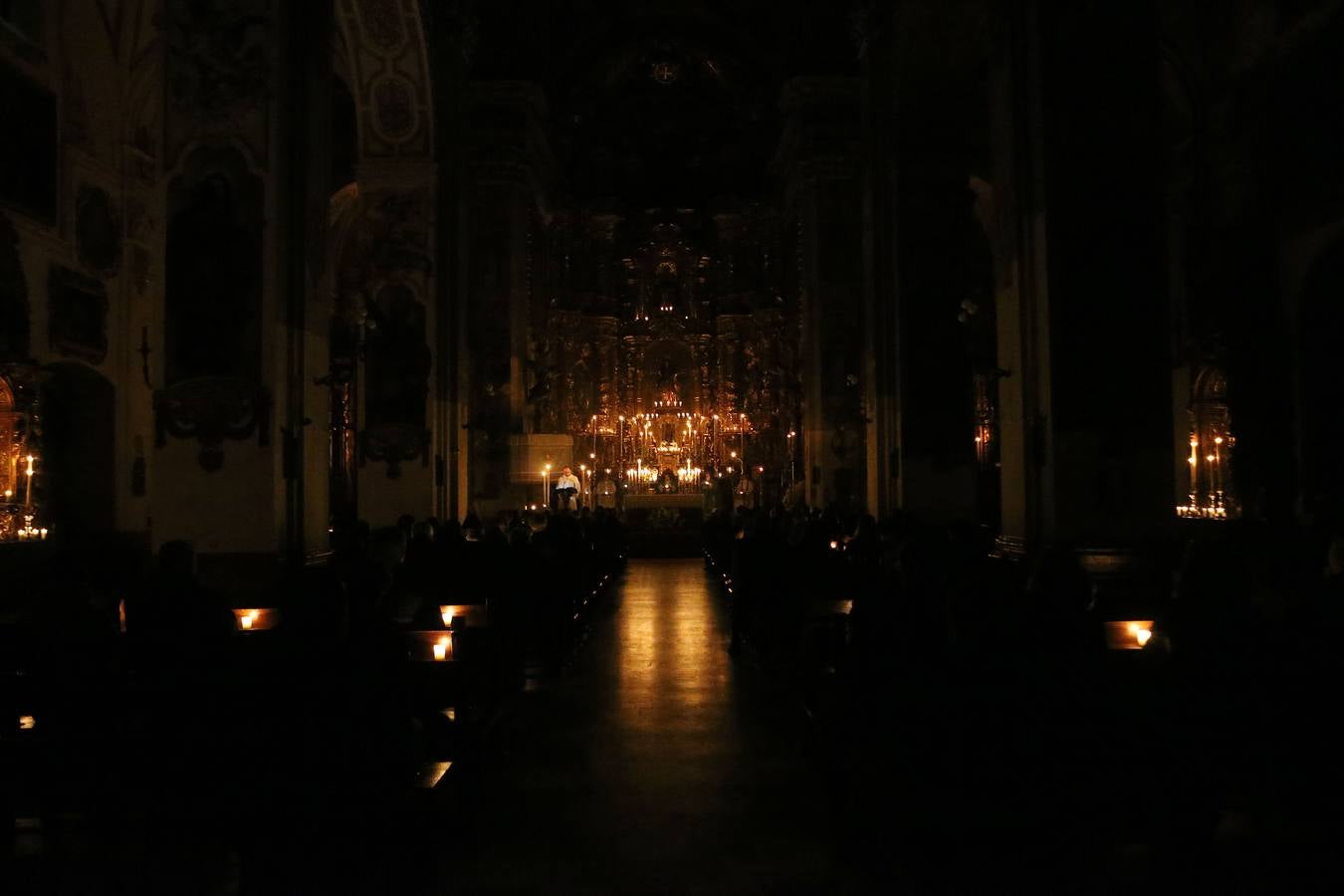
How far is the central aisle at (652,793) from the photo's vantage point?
16.6ft

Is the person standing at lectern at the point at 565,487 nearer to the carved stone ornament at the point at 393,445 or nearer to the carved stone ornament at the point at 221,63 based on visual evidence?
the carved stone ornament at the point at 393,445

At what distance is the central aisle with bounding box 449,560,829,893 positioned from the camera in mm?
5055

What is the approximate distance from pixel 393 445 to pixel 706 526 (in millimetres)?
8131

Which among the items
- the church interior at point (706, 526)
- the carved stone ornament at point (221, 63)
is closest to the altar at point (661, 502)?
the church interior at point (706, 526)

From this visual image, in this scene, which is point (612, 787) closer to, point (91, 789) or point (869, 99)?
point (91, 789)

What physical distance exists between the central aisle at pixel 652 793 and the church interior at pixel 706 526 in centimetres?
4

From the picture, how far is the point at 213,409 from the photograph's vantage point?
34.6 ft

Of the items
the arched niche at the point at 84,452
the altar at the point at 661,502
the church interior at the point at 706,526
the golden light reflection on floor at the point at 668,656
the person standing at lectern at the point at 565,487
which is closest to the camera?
the church interior at the point at 706,526

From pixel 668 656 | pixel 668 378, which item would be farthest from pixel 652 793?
pixel 668 378

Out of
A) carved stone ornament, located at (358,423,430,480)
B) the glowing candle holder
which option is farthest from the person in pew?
carved stone ornament, located at (358,423,430,480)

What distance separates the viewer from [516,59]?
1009 inches

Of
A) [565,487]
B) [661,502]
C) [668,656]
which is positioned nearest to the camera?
[668,656]

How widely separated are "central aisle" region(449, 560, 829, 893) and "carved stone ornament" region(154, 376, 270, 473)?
353 centimetres

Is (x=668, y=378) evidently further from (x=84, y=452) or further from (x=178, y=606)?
(x=178, y=606)
